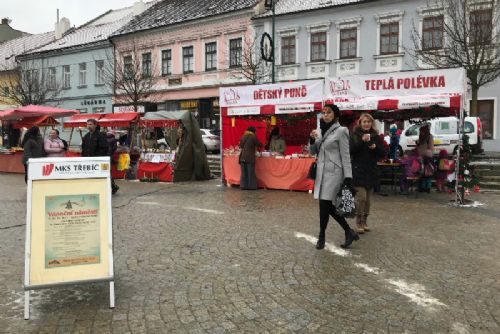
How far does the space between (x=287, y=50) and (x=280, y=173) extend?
17581mm

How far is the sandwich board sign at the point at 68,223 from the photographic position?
426cm

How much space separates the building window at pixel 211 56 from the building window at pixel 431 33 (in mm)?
12737

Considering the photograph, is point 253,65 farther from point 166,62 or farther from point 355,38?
point 166,62

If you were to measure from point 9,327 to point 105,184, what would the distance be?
4.49 feet

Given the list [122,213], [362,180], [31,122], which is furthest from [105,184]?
[31,122]

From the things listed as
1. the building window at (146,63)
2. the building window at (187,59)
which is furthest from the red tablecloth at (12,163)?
the building window at (146,63)

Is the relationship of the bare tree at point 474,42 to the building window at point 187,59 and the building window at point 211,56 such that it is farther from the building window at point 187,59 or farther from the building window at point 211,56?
the building window at point 187,59

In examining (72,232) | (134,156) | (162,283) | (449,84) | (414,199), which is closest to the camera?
(72,232)

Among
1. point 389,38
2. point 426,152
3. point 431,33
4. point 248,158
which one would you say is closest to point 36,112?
point 248,158

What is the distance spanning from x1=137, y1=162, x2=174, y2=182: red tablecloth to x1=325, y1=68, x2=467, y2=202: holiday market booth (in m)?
5.98

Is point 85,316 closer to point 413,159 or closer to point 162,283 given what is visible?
point 162,283

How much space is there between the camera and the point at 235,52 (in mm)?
30656

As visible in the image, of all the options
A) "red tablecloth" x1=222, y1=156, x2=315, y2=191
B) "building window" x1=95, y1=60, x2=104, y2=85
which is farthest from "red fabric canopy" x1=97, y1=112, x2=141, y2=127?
"building window" x1=95, y1=60, x2=104, y2=85

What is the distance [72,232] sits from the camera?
172 inches
